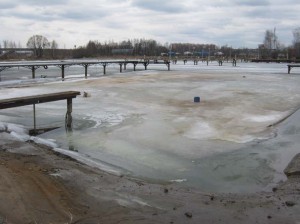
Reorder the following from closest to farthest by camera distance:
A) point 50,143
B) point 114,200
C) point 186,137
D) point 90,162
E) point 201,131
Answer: point 114,200 → point 90,162 → point 50,143 → point 186,137 → point 201,131

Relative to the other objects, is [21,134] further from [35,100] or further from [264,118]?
[264,118]

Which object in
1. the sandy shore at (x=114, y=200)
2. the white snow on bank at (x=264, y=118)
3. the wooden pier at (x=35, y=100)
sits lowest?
the sandy shore at (x=114, y=200)

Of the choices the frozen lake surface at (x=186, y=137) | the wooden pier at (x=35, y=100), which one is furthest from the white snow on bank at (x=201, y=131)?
the wooden pier at (x=35, y=100)

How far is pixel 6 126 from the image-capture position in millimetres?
12172

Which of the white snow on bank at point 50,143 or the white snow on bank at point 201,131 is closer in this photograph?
the white snow on bank at point 50,143

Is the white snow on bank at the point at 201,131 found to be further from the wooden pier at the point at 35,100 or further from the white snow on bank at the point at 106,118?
the wooden pier at the point at 35,100

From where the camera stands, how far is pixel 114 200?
617 cm

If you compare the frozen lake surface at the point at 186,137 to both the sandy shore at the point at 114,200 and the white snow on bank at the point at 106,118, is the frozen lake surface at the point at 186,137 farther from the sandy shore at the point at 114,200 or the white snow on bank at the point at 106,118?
the sandy shore at the point at 114,200

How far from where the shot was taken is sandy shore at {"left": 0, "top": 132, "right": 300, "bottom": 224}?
17.7ft

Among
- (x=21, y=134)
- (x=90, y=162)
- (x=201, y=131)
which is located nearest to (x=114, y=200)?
(x=90, y=162)

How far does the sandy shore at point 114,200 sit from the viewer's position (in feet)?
17.7

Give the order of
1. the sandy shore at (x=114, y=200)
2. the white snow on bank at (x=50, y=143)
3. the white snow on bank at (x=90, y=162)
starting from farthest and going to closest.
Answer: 1. the white snow on bank at (x=50, y=143)
2. the white snow on bank at (x=90, y=162)
3. the sandy shore at (x=114, y=200)

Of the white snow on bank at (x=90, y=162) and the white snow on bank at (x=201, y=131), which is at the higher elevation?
the white snow on bank at (x=201, y=131)

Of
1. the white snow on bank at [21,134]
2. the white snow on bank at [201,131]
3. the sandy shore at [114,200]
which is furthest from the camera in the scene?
the white snow on bank at [201,131]
